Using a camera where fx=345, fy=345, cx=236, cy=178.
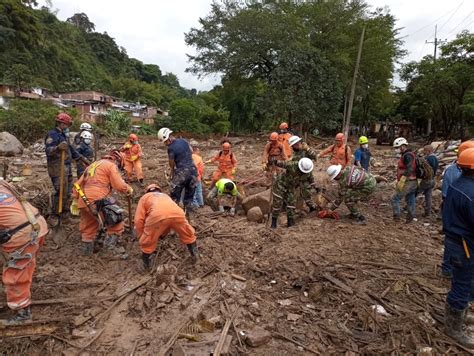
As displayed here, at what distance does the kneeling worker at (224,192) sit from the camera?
727 cm

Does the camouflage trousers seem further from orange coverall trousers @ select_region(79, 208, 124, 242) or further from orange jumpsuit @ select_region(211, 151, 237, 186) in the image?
orange coverall trousers @ select_region(79, 208, 124, 242)

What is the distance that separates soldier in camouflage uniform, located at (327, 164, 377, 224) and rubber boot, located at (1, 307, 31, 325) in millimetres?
5293

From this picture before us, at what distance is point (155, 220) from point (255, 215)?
2.97 metres

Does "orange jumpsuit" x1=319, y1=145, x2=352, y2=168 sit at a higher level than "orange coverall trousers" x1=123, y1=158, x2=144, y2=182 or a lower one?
higher

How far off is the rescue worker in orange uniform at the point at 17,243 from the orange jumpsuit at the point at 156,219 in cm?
123

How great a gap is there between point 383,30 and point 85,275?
80.8 ft

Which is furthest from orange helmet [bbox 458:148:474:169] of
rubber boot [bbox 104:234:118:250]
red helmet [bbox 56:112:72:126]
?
red helmet [bbox 56:112:72:126]

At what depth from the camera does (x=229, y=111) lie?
3008 centimetres

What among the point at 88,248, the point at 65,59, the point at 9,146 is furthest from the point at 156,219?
the point at 65,59

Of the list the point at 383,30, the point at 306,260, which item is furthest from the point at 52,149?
the point at 383,30

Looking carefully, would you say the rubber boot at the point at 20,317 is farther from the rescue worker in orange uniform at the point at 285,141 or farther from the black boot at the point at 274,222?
the rescue worker in orange uniform at the point at 285,141

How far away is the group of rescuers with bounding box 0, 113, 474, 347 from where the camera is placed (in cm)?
331

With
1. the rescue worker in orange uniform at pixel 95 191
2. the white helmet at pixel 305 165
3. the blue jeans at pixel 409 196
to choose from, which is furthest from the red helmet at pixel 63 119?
the blue jeans at pixel 409 196

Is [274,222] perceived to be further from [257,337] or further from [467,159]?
[467,159]
